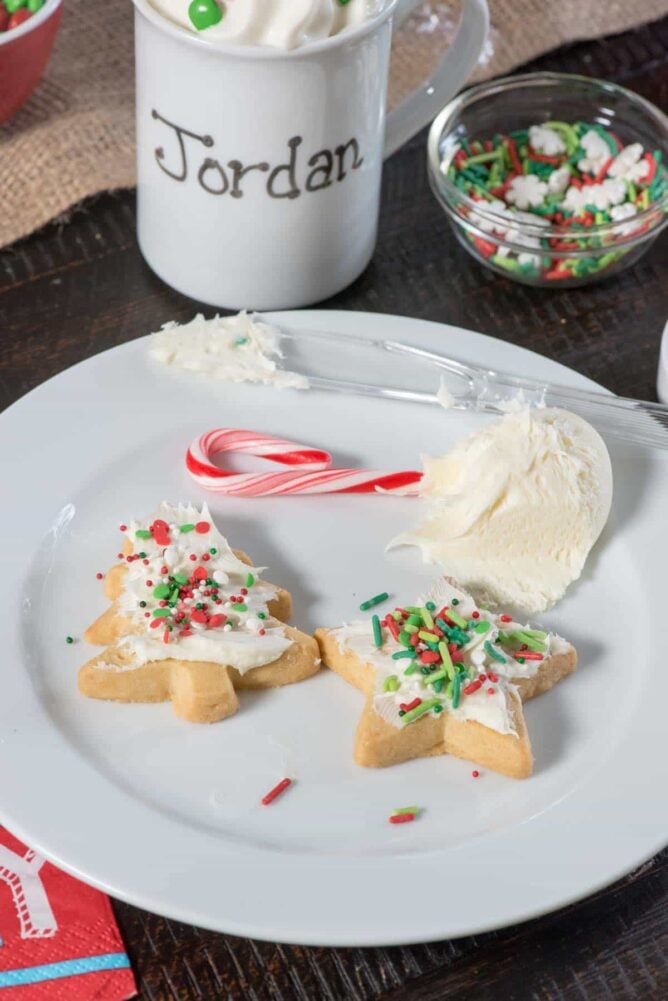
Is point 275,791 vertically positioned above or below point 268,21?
below

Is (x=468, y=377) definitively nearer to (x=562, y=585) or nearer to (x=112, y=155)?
(x=562, y=585)

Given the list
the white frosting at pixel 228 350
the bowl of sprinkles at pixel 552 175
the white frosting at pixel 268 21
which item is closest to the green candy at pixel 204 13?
the white frosting at pixel 268 21

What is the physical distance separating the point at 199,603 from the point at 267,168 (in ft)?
1.60

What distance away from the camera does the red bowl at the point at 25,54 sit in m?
1.57

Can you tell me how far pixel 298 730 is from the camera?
1167 mm

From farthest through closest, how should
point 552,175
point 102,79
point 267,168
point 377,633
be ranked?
1. point 102,79
2. point 552,175
3. point 267,168
4. point 377,633

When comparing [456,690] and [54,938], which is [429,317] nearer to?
Result: [456,690]

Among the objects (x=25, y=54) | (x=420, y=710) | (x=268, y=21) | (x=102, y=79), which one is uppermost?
(x=268, y=21)

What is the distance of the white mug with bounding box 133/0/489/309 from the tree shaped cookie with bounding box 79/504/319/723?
15.0 inches

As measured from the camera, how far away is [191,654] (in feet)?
3.80

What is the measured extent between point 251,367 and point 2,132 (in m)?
0.56

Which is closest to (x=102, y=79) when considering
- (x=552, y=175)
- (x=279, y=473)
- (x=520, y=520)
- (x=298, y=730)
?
(x=552, y=175)

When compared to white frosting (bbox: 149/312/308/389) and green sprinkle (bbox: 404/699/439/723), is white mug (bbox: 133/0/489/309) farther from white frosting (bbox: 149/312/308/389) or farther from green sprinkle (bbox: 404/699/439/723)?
green sprinkle (bbox: 404/699/439/723)

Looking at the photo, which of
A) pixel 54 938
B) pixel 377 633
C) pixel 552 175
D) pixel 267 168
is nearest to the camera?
pixel 54 938
